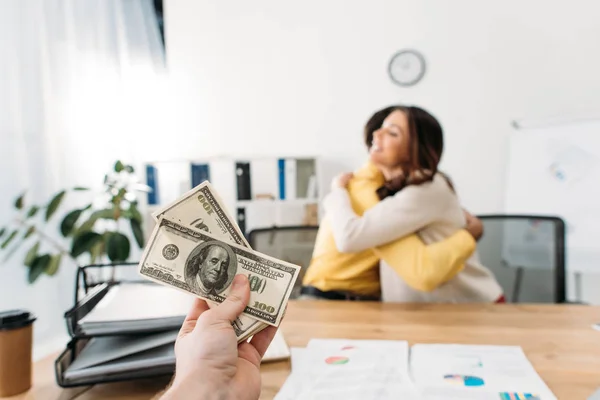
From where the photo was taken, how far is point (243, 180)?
288cm

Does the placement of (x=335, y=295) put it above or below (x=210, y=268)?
below

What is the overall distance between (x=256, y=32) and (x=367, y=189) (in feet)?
6.53

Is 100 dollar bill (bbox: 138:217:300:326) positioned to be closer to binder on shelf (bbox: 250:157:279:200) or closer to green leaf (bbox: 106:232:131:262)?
green leaf (bbox: 106:232:131:262)

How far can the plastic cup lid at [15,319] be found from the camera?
2.30 feet

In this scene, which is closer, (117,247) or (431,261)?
(431,261)

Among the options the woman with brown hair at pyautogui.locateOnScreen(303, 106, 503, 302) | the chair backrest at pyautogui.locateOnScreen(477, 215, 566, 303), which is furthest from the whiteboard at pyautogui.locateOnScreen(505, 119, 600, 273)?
the woman with brown hair at pyautogui.locateOnScreen(303, 106, 503, 302)

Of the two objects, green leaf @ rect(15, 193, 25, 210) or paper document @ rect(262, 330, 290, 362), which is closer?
paper document @ rect(262, 330, 290, 362)

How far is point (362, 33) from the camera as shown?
9.59 feet

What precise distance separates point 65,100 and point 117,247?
3.02ft

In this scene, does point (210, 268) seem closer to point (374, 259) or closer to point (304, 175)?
point (374, 259)

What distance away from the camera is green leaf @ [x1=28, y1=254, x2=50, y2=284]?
2139 mm

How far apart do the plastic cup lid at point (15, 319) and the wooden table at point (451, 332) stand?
0.41 ft

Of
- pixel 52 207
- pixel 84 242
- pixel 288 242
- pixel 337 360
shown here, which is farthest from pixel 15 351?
pixel 84 242

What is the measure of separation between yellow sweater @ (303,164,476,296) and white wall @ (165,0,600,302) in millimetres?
1435
